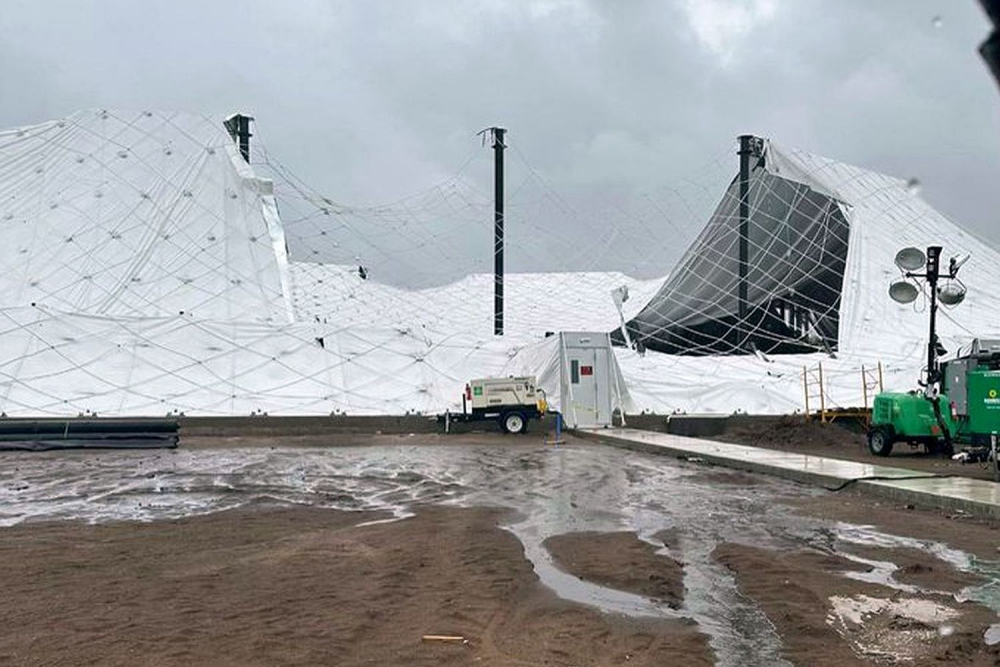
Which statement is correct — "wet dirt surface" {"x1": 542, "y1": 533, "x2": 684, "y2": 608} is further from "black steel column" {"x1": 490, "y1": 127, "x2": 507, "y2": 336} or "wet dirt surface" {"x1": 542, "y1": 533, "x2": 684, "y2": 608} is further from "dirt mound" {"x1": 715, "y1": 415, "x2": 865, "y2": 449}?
"black steel column" {"x1": 490, "y1": 127, "x2": 507, "y2": 336}

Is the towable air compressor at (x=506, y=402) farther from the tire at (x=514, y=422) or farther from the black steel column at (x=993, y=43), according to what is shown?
the black steel column at (x=993, y=43)

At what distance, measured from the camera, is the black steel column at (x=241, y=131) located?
3541 cm

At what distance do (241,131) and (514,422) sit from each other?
1805 centimetres

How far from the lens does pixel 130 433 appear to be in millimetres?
20125

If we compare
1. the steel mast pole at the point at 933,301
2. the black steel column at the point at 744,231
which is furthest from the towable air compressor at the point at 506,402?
the black steel column at the point at 744,231

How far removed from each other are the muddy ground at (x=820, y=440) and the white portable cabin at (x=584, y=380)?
3.39 metres

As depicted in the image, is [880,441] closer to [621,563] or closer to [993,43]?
[621,563]

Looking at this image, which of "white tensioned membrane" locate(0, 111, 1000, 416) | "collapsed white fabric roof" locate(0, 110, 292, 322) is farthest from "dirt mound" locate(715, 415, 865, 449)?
"collapsed white fabric roof" locate(0, 110, 292, 322)

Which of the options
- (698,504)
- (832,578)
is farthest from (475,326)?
(832,578)

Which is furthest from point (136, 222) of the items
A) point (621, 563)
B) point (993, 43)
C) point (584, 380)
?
point (993, 43)

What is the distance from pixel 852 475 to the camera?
12.6m

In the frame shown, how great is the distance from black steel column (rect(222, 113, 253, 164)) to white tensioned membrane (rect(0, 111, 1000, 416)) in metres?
0.73

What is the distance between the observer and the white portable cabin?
24.9 metres

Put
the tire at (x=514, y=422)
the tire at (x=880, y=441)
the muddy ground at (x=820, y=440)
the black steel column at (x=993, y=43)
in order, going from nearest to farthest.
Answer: the black steel column at (x=993, y=43), the muddy ground at (x=820, y=440), the tire at (x=880, y=441), the tire at (x=514, y=422)
